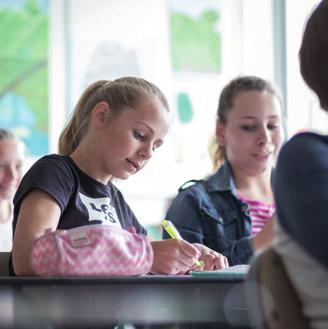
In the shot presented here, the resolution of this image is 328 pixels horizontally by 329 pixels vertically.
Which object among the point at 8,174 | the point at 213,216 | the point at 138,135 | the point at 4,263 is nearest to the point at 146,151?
the point at 138,135

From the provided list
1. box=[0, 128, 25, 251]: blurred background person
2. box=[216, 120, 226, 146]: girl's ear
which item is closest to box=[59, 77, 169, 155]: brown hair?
box=[216, 120, 226, 146]: girl's ear

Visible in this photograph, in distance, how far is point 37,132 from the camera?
411 cm

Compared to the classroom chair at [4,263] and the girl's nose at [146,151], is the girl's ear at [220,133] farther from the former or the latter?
the classroom chair at [4,263]

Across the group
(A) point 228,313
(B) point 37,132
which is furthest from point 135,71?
(A) point 228,313

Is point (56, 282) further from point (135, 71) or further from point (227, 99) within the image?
point (135, 71)

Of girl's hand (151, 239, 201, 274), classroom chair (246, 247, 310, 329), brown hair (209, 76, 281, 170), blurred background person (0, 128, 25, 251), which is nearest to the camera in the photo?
classroom chair (246, 247, 310, 329)

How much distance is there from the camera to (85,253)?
3.88ft

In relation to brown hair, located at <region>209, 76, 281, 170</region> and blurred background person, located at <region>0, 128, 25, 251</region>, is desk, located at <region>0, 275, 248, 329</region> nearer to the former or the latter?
brown hair, located at <region>209, 76, 281, 170</region>

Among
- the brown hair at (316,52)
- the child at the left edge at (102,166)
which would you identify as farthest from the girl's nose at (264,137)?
the brown hair at (316,52)

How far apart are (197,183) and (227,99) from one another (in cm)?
31

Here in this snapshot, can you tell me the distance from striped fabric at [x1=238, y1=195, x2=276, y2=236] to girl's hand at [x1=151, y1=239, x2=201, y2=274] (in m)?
0.84

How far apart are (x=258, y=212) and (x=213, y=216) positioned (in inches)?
7.0

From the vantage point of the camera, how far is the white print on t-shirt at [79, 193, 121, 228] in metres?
1.64

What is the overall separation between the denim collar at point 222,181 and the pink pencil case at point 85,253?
1.02 metres
